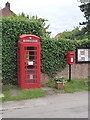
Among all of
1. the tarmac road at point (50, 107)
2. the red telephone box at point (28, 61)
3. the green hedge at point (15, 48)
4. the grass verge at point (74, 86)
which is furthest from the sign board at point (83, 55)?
the tarmac road at point (50, 107)

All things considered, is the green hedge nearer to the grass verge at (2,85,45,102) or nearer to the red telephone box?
the red telephone box

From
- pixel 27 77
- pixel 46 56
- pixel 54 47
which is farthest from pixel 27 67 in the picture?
pixel 54 47

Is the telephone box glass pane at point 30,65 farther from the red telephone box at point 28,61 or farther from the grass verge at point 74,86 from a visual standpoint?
the grass verge at point 74,86

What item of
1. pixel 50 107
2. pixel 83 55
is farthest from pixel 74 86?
pixel 50 107

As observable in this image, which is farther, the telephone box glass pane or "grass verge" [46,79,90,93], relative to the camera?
"grass verge" [46,79,90,93]

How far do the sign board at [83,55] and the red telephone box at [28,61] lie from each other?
3.34 m

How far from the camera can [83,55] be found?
10.7 meters

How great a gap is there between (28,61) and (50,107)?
9.93 feet

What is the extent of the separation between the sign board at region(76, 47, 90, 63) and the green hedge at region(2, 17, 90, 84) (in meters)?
0.68

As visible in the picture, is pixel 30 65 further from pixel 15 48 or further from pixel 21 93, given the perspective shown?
pixel 21 93

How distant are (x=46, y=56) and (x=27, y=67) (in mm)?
1509

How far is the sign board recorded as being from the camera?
34.7 feet

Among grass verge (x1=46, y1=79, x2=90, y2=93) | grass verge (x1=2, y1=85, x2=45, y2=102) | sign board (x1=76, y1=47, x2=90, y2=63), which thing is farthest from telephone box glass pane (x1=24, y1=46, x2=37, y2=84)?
sign board (x1=76, y1=47, x2=90, y2=63)

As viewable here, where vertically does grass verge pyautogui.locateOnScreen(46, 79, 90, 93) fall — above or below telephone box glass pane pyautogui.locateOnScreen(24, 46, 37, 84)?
below
